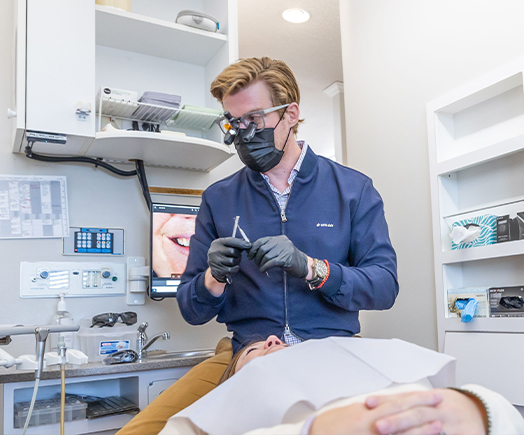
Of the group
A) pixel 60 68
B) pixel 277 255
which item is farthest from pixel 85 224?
pixel 277 255

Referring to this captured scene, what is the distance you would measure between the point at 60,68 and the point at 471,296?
1.68m

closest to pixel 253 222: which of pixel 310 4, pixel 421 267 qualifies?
pixel 421 267

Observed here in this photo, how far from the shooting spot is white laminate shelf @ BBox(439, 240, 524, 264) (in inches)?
62.4

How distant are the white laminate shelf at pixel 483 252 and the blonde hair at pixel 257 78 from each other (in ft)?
2.61

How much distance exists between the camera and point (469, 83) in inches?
71.1

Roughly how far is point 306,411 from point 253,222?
29.7 inches

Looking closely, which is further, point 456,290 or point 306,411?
point 456,290

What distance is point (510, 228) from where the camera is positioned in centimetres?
163

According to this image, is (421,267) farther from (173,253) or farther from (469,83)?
(173,253)

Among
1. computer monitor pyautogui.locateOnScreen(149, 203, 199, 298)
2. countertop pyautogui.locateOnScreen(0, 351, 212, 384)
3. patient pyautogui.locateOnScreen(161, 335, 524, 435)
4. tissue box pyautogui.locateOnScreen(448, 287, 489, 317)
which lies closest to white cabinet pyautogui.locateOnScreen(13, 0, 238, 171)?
computer monitor pyautogui.locateOnScreen(149, 203, 199, 298)

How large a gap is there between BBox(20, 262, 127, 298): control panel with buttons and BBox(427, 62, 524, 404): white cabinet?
132cm

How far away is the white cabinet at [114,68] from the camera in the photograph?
1885mm

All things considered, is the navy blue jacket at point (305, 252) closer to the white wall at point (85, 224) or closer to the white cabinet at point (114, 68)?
the white cabinet at point (114, 68)

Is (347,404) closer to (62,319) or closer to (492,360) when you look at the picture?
(492,360)
